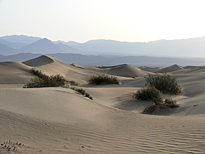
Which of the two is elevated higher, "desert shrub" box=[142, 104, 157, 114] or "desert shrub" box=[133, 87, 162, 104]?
"desert shrub" box=[133, 87, 162, 104]

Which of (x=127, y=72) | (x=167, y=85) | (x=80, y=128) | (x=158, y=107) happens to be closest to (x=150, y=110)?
(x=158, y=107)

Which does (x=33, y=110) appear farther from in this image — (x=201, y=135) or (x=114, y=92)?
(x=114, y=92)

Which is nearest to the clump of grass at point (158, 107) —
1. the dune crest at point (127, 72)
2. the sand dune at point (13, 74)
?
the sand dune at point (13, 74)

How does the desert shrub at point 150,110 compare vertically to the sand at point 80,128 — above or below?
below

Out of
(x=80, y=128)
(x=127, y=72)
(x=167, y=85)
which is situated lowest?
(x=80, y=128)

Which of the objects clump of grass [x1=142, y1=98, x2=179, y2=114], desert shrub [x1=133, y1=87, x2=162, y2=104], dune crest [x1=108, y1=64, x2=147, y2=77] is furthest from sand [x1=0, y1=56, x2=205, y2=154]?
dune crest [x1=108, y1=64, x2=147, y2=77]

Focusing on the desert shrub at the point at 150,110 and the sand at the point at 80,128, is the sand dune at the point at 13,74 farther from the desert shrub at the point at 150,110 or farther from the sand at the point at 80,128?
the desert shrub at the point at 150,110

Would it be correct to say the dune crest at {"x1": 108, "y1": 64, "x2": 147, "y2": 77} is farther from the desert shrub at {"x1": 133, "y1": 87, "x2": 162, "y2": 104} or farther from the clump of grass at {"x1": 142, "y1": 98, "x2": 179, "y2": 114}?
the clump of grass at {"x1": 142, "y1": 98, "x2": 179, "y2": 114}

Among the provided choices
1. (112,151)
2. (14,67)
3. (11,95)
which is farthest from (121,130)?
(14,67)

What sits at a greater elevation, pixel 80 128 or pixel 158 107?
pixel 80 128

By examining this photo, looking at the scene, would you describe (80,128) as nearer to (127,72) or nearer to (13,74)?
(13,74)

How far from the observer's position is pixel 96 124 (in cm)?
592

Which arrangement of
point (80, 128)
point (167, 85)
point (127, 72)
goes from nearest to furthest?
point (80, 128) → point (167, 85) → point (127, 72)

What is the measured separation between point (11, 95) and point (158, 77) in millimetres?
9748
